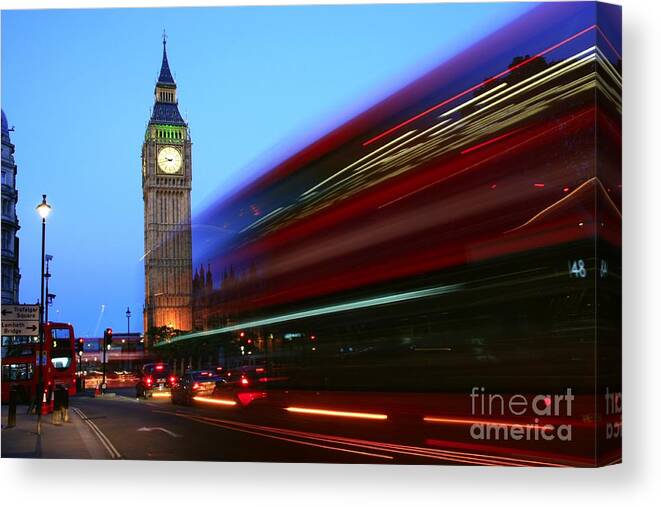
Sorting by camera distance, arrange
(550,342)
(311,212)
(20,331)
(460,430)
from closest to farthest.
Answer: (550,342) < (460,430) < (311,212) < (20,331)

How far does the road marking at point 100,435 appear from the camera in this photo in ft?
49.1

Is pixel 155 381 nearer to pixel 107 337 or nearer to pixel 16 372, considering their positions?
pixel 107 337

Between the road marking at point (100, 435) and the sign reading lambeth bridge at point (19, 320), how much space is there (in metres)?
1.75

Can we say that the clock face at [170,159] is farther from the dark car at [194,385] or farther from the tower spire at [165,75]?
the dark car at [194,385]

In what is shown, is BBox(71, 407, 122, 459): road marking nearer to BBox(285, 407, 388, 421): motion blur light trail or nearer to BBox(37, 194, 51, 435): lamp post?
BBox(37, 194, 51, 435): lamp post

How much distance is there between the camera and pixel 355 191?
1414 cm

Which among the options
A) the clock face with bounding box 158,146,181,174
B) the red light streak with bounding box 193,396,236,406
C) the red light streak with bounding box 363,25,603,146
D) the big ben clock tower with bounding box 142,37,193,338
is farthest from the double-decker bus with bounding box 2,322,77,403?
the red light streak with bounding box 363,25,603,146

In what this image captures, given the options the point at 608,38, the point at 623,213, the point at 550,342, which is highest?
the point at 608,38

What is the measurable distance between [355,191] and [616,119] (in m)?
3.95

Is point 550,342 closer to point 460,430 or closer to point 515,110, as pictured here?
point 460,430

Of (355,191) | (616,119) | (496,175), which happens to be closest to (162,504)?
(355,191)

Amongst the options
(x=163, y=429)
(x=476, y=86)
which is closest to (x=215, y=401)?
(x=163, y=429)

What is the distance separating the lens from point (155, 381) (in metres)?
19.4

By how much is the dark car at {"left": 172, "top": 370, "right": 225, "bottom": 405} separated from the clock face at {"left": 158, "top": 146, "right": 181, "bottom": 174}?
3.91 m
